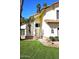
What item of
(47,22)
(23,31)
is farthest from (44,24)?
(23,31)

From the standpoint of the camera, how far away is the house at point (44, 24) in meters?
2.05

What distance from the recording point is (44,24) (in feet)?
6.77

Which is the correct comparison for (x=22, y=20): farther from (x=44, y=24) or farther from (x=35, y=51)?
(x=35, y=51)

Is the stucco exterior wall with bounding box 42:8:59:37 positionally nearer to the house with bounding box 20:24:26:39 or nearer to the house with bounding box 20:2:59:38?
the house with bounding box 20:2:59:38

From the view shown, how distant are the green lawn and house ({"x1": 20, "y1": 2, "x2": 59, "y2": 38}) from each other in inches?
3.3

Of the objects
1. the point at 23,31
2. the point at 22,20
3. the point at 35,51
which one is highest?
the point at 22,20

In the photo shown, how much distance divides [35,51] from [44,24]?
0.28 meters

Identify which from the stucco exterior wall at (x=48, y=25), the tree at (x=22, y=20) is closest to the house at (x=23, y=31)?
the tree at (x=22, y=20)

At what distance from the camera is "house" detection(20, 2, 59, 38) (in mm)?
2050

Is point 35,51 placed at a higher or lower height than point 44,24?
lower
